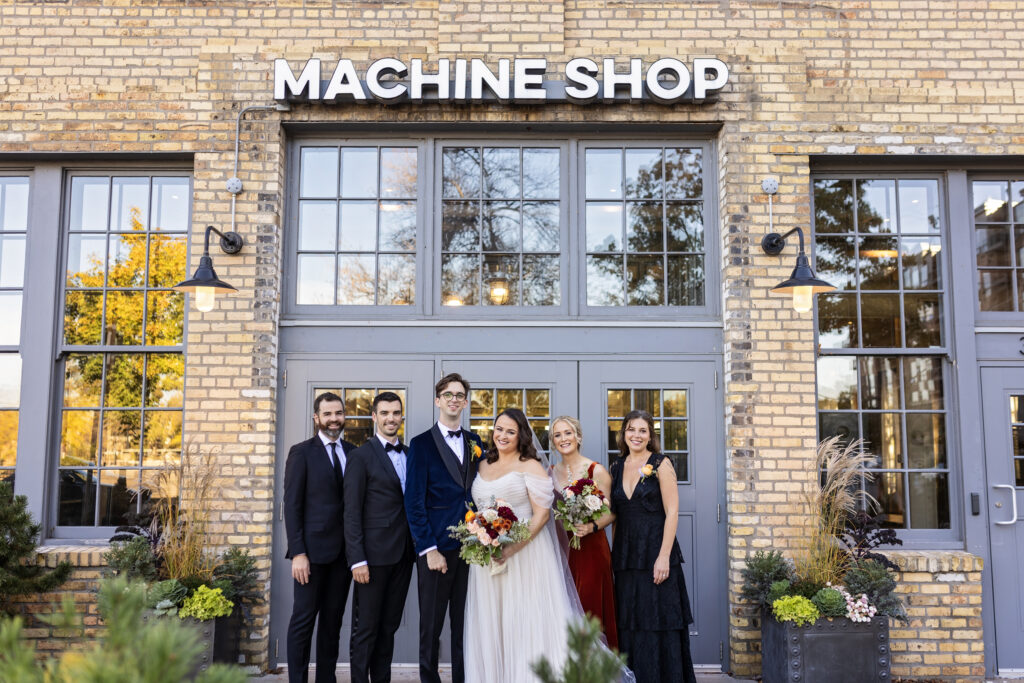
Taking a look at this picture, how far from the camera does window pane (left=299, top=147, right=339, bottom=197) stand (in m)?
6.50

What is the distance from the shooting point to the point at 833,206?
6.51 meters

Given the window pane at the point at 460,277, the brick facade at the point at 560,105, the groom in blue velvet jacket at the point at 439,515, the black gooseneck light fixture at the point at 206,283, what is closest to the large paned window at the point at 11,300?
the brick facade at the point at 560,105

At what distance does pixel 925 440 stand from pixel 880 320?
3.19ft

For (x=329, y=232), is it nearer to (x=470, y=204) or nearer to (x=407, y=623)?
(x=470, y=204)

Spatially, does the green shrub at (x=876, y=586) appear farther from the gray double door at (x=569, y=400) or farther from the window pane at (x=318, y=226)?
the window pane at (x=318, y=226)

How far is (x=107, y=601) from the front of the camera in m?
1.44

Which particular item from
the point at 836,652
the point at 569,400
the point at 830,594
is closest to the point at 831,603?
the point at 830,594

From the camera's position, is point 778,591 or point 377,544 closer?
point 377,544

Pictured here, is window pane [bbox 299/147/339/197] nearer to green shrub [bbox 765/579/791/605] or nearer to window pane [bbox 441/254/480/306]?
window pane [bbox 441/254/480/306]

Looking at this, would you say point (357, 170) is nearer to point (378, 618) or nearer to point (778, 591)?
point (378, 618)

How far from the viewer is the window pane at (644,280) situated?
6422 mm

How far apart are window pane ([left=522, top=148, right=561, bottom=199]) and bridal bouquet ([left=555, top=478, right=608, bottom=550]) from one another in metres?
2.48

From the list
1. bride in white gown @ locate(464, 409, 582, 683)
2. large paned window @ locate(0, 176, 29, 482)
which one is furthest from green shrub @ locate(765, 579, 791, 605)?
large paned window @ locate(0, 176, 29, 482)

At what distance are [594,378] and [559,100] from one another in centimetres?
211
